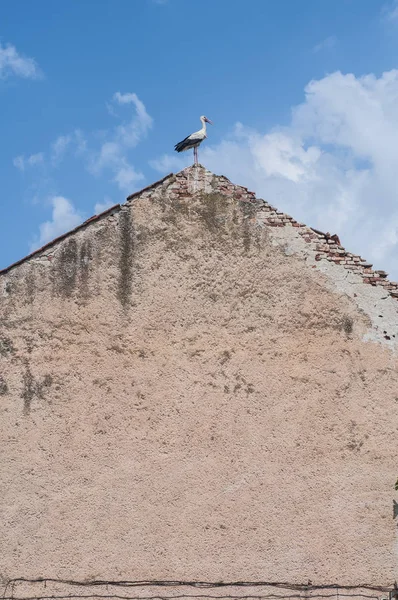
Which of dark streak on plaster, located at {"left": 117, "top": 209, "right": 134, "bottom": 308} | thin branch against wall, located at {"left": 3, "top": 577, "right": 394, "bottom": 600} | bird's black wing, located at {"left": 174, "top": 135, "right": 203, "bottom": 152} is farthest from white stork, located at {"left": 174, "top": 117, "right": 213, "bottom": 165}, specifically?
thin branch against wall, located at {"left": 3, "top": 577, "right": 394, "bottom": 600}

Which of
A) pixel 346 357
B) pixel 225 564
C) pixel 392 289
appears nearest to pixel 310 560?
pixel 225 564

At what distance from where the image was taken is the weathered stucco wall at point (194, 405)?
9383 millimetres

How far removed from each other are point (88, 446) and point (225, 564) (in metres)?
2.28

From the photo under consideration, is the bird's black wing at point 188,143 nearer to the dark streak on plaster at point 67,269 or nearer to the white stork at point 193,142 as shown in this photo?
the white stork at point 193,142

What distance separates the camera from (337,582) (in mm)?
9414

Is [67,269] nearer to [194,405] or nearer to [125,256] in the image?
[125,256]

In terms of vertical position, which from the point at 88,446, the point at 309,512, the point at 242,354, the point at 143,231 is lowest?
the point at 309,512

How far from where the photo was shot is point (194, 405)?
32.1ft

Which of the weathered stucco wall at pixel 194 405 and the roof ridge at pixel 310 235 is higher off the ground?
the roof ridge at pixel 310 235

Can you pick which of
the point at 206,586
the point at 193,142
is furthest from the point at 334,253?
the point at 206,586

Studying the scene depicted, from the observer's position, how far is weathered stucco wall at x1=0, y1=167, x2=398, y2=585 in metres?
9.38

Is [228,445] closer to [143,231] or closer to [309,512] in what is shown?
[309,512]

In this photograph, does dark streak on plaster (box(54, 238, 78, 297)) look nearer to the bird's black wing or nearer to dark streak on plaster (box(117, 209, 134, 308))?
dark streak on plaster (box(117, 209, 134, 308))

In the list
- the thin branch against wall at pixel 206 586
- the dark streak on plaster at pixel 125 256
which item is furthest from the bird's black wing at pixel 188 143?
the thin branch against wall at pixel 206 586
